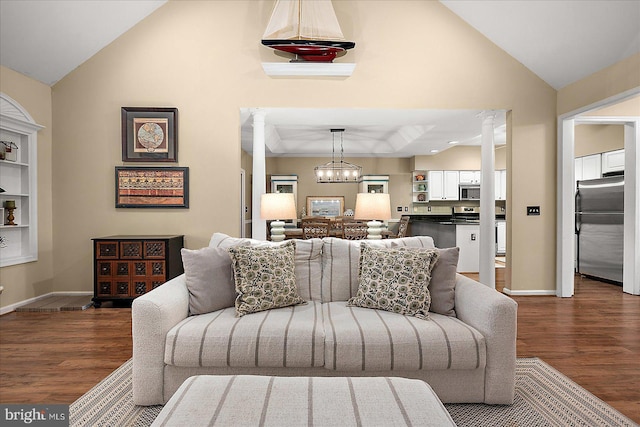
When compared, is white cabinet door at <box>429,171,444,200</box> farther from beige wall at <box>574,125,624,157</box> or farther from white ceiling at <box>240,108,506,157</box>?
beige wall at <box>574,125,624,157</box>

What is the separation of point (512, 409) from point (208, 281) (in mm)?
1827

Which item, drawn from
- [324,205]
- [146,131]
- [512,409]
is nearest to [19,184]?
[146,131]

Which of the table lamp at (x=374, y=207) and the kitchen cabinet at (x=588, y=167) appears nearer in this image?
the table lamp at (x=374, y=207)

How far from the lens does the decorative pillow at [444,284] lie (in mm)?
2385

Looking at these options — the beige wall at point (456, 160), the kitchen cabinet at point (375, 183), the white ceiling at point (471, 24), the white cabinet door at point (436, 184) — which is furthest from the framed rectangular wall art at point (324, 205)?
the white ceiling at point (471, 24)

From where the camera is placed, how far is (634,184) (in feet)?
16.1

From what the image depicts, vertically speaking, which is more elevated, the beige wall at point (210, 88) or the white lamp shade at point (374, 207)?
the beige wall at point (210, 88)

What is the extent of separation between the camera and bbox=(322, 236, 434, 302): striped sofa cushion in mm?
2654

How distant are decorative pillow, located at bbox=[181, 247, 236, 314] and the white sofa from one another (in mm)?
232

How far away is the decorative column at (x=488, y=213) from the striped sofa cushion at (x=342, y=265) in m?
2.47

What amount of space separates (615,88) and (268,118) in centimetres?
403

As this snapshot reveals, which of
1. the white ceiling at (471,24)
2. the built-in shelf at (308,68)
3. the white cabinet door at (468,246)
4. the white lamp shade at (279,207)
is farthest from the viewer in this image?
the white cabinet door at (468,246)

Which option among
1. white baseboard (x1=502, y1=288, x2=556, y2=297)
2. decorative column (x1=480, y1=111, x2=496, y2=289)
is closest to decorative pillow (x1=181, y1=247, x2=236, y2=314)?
decorative column (x1=480, y1=111, x2=496, y2=289)

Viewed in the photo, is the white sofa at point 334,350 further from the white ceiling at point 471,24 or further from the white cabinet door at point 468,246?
the white cabinet door at point 468,246
